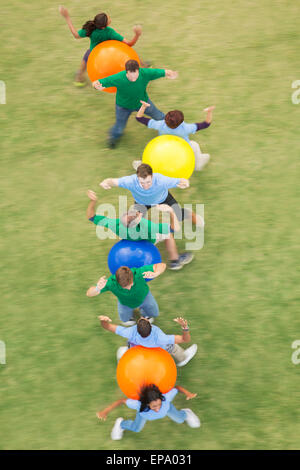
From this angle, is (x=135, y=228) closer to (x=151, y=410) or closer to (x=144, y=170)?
(x=144, y=170)

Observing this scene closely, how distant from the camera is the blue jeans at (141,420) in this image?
5.61 meters

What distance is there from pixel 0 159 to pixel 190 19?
4.15m

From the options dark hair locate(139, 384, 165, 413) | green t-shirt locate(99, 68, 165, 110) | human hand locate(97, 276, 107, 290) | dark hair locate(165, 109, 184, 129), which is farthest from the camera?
green t-shirt locate(99, 68, 165, 110)

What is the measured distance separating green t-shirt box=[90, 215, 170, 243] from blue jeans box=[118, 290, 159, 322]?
711mm

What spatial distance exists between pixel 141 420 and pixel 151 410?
1.38 ft

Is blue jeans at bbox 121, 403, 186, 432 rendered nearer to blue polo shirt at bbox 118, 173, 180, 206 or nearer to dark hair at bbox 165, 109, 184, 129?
blue polo shirt at bbox 118, 173, 180, 206

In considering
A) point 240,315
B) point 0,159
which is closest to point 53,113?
point 0,159

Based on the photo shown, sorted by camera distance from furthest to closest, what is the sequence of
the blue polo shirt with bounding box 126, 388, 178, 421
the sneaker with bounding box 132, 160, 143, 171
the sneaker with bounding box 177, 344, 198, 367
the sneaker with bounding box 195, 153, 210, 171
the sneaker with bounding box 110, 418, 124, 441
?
the sneaker with bounding box 195, 153, 210, 171
the sneaker with bounding box 132, 160, 143, 171
the sneaker with bounding box 177, 344, 198, 367
the sneaker with bounding box 110, 418, 124, 441
the blue polo shirt with bounding box 126, 388, 178, 421

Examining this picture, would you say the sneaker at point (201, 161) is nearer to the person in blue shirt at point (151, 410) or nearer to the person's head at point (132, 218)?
the person's head at point (132, 218)

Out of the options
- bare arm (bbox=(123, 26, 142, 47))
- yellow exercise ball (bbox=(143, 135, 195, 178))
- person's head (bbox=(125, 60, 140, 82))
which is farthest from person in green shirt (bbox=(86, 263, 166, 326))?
bare arm (bbox=(123, 26, 142, 47))

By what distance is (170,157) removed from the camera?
6.26m

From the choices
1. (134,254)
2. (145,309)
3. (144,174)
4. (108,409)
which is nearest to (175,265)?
(145,309)

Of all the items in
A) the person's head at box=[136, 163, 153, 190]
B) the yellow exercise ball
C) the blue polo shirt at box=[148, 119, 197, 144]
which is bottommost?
the person's head at box=[136, 163, 153, 190]

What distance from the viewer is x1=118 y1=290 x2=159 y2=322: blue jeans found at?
19.5 feet
